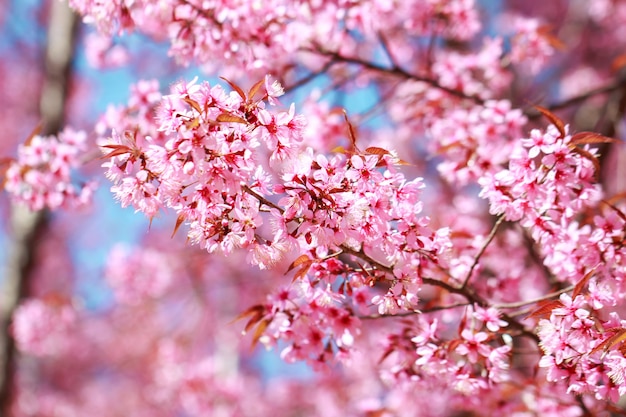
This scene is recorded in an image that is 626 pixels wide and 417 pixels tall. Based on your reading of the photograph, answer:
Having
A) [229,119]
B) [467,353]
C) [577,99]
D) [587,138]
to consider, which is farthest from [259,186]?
[577,99]

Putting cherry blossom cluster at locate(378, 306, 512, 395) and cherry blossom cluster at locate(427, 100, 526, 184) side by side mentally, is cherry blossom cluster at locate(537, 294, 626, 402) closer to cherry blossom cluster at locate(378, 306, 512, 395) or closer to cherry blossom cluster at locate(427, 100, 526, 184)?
cherry blossom cluster at locate(378, 306, 512, 395)

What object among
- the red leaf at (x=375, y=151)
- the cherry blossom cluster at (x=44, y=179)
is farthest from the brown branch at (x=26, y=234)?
the red leaf at (x=375, y=151)

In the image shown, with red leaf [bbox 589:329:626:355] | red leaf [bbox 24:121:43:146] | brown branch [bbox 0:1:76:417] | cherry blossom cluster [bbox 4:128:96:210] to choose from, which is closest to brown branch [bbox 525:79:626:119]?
red leaf [bbox 589:329:626:355]

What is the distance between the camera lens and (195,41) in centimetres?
301

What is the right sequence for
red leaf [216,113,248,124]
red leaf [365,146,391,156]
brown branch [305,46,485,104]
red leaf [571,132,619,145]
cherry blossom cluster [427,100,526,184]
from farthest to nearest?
1. brown branch [305,46,485,104]
2. cherry blossom cluster [427,100,526,184]
3. red leaf [571,132,619,145]
4. red leaf [365,146,391,156]
5. red leaf [216,113,248,124]

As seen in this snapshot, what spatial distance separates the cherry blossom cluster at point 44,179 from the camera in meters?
3.14

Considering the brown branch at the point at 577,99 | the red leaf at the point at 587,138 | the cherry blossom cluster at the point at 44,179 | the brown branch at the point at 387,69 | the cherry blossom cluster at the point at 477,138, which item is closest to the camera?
the red leaf at the point at 587,138

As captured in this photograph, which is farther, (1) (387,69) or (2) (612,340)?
(1) (387,69)

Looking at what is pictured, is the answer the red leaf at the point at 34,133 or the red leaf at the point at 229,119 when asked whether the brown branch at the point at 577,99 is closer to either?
the red leaf at the point at 229,119

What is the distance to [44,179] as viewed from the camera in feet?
10.4

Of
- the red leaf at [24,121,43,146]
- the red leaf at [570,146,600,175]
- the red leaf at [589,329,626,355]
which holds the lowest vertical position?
the red leaf at [589,329,626,355]

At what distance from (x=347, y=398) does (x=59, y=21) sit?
16.1 ft

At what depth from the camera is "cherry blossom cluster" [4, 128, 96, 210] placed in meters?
3.14

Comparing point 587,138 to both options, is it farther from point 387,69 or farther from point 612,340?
point 387,69
